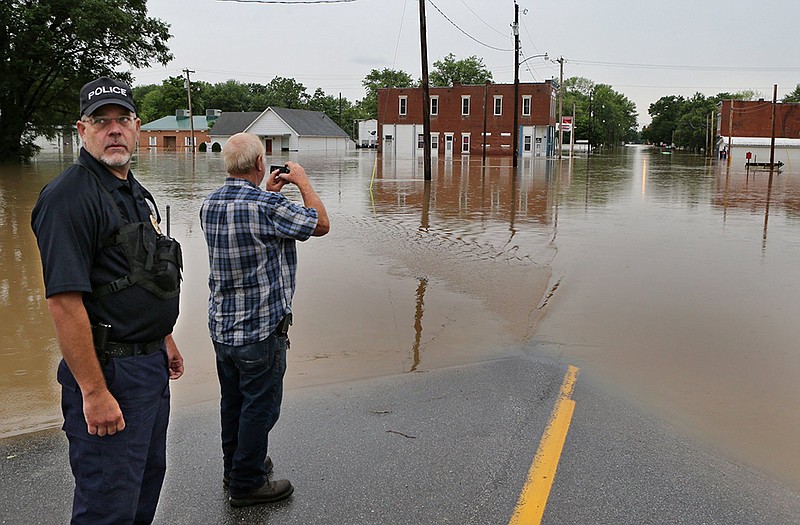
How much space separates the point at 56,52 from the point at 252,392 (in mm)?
40455

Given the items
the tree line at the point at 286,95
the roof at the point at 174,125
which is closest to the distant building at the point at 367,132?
the tree line at the point at 286,95

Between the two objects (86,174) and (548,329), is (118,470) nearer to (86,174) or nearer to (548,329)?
(86,174)

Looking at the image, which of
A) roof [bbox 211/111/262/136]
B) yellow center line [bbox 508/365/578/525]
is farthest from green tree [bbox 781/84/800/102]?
yellow center line [bbox 508/365/578/525]

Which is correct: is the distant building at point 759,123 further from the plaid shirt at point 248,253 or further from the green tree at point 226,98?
the green tree at point 226,98

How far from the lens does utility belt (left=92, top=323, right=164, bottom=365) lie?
272 centimetres

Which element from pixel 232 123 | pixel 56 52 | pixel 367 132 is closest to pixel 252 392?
pixel 56 52

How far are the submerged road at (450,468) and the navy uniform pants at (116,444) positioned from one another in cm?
83

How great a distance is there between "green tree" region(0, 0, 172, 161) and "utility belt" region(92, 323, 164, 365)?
124 ft

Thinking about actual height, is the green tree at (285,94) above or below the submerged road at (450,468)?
above

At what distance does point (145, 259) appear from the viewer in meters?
2.86

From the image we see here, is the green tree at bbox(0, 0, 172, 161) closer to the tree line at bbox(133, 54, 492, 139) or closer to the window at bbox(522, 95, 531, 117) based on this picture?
the window at bbox(522, 95, 531, 117)

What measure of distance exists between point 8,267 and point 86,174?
28.4 ft

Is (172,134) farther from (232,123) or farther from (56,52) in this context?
(56,52)

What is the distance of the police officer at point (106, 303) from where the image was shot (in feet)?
8.51
